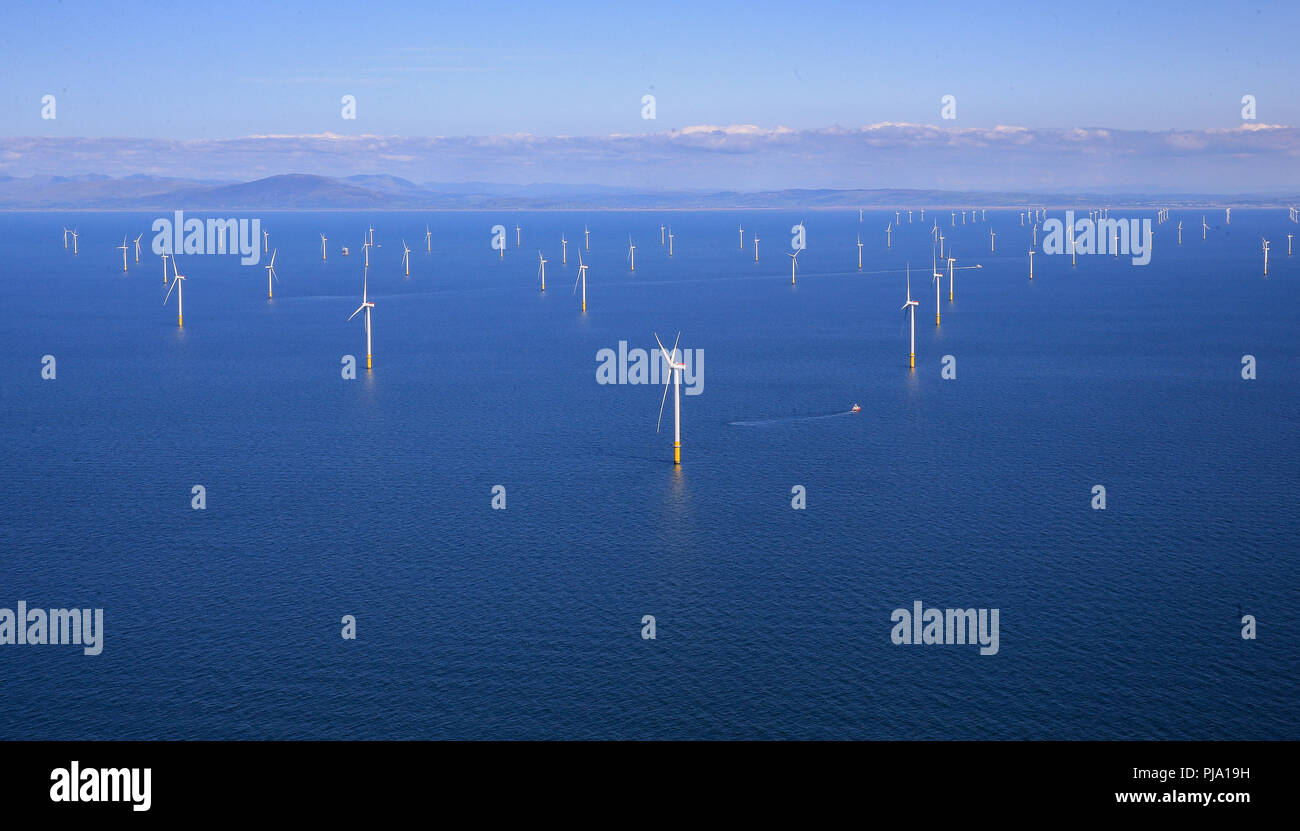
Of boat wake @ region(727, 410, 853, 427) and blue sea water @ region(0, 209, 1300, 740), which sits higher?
boat wake @ region(727, 410, 853, 427)

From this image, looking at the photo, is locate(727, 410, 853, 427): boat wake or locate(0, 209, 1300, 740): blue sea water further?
locate(727, 410, 853, 427): boat wake

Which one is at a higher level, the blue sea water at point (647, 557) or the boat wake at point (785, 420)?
the boat wake at point (785, 420)

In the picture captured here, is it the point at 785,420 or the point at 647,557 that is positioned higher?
the point at 785,420

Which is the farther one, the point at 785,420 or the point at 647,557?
the point at 785,420

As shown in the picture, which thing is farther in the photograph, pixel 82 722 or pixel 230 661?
pixel 230 661

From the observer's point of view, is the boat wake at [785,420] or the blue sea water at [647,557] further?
the boat wake at [785,420]
